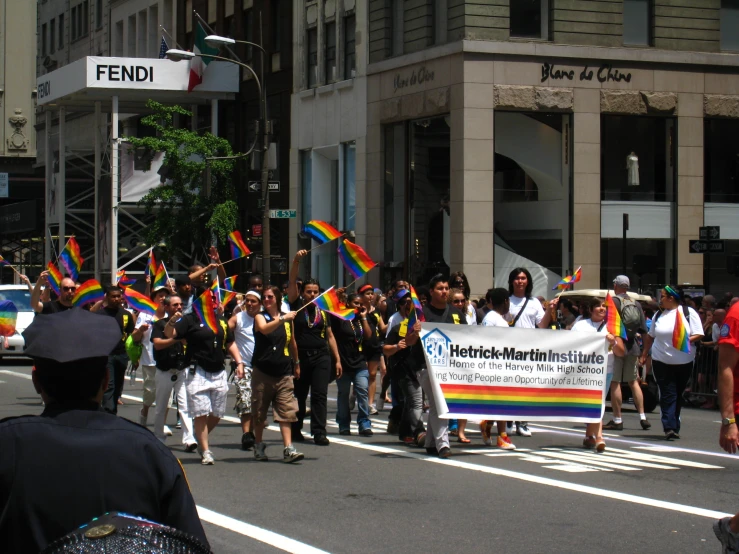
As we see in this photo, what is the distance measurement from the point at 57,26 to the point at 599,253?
39.9 meters

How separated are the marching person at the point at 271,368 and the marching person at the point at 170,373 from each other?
851 millimetres

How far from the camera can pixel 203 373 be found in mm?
12500

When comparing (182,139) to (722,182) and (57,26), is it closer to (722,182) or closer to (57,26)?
(722,182)

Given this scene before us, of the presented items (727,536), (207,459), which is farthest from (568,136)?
(727,536)

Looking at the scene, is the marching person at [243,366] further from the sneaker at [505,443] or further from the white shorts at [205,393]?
the sneaker at [505,443]

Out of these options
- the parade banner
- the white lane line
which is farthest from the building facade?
the white lane line

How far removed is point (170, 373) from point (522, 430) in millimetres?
4317

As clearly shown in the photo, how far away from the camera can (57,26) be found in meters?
63.0

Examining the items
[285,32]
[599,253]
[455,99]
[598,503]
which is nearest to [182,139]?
[285,32]

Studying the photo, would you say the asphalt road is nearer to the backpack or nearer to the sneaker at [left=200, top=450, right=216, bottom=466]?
the sneaker at [left=200, top=450, right=216, bottom=466]

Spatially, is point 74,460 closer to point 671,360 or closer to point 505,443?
point 505,443

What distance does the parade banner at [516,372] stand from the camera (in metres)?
13.0

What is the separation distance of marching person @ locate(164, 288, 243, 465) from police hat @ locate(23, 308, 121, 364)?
9016 mm

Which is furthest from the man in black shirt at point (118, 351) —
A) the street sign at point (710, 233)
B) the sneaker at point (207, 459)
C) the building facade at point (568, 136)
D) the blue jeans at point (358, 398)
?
the building facade at point (568, 136)
